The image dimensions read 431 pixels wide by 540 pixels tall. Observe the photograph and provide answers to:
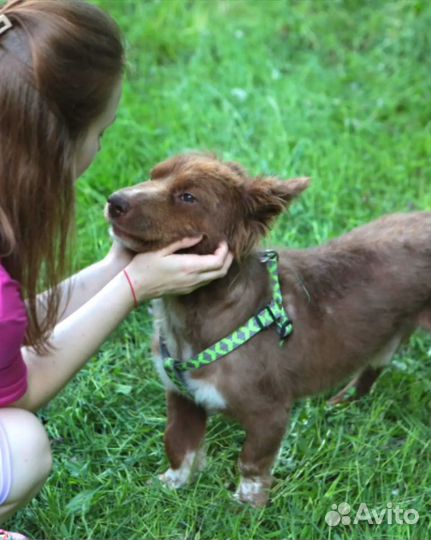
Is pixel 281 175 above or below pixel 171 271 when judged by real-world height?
below

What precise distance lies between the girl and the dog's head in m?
0.06

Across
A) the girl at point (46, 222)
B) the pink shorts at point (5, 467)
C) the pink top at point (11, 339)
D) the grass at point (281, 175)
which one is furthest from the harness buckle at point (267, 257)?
the pink shorts at point (5, 467)

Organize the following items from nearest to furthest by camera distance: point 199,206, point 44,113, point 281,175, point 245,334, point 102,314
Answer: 1. point 44,113
2. point 102,314
3. point 199,206
4. point 245,334
5. point 281,175

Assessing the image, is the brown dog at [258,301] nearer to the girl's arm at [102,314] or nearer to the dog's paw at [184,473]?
the dog's paw at [184,473]

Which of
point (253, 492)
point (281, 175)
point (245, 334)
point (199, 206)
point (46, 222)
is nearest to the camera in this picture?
point (46, 222)

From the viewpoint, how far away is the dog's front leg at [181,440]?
3326 mm

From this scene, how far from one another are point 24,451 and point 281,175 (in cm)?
244

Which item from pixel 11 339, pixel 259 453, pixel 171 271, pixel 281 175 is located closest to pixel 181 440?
pixel 259 453

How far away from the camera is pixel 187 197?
9.68ft

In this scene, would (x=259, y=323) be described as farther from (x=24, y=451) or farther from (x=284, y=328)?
(x=24, y=451)

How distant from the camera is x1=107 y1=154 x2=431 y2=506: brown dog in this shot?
295 cm

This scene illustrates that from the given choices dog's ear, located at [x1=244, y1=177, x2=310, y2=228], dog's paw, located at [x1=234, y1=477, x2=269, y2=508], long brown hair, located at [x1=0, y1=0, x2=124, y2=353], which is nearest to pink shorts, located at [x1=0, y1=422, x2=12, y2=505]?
long brown hair, located at [x1=0, y1=0, x2=124, y2=353]

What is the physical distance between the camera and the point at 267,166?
16.2 ft

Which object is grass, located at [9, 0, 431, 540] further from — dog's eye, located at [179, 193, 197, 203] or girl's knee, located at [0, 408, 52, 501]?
dog's eye, located at [179, 193, 197, 203]
